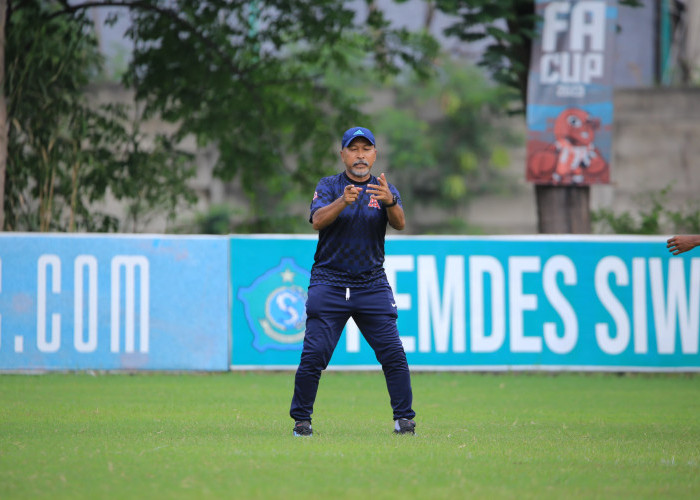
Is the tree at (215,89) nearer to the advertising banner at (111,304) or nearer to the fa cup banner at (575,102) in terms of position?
the advertising banner at (111,304)

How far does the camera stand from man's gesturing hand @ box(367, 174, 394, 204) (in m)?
6.14

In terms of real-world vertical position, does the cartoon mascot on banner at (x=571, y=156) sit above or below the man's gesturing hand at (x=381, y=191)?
above

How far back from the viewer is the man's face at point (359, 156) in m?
6.34

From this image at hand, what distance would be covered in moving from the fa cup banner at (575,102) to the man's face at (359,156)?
836 centimetres

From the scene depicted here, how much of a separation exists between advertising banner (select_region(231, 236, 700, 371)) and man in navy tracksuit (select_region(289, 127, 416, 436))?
5344 millimetres

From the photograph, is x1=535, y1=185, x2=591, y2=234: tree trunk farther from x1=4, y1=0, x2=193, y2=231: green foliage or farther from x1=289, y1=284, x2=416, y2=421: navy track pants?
x1=289, y1=284, x2=416, y2=421: navy track pants

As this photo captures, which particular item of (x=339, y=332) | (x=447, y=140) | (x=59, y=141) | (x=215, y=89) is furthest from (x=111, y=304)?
(x=447, y=140)

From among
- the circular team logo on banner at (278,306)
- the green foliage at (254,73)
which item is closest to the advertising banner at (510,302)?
the circular team logo on banner at (278,306)

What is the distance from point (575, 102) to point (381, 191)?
28.9ft

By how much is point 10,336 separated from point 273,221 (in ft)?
24.2

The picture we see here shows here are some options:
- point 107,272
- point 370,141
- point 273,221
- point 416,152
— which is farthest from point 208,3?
point 416,152

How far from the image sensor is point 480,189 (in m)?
30.3

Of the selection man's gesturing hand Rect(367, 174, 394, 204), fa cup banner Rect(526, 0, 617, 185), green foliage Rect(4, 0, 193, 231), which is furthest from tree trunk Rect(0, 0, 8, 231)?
man's gesturing hand Rect(367, 174, 394, 204)

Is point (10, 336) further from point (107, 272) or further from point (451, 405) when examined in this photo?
point (451, 405)
